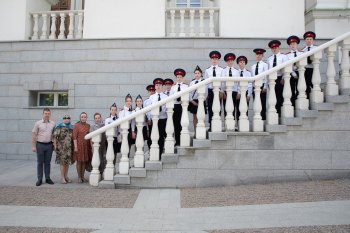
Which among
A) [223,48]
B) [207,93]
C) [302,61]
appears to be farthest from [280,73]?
[223,48]

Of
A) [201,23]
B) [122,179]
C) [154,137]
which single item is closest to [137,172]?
[122,179]

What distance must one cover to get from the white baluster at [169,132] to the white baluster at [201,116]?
1.79ft

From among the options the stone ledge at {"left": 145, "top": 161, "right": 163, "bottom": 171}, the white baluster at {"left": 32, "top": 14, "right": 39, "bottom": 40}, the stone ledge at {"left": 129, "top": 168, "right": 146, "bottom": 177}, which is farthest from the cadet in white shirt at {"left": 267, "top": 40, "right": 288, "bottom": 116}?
the white baluster at {"left": 32, "top": 14, "right": 39, "bottom": 40}

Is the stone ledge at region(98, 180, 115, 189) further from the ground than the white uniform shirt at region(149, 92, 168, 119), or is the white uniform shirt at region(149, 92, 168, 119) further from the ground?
the white uniform shirt at region(149, 92, 168, 119)

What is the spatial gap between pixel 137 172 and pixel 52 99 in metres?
5.79

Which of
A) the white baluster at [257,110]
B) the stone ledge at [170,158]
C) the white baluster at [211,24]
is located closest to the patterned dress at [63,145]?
the stone ledge at [170,158]

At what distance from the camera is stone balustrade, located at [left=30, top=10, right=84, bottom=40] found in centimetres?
1040

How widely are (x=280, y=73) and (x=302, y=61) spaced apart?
0.54 metres

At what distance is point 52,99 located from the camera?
1063 cm

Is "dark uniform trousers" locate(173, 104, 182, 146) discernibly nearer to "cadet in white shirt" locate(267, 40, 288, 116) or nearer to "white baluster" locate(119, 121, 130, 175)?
"white baluster" locate(119, 121, 130, 175)

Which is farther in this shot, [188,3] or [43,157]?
[188,3]

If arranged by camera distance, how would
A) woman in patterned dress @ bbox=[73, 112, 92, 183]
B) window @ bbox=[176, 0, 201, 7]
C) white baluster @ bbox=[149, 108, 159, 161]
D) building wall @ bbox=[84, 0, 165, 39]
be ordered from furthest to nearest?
window @ bbox=[176, 0, 201, 7], building wall @ bbox=[84, 0, 165, 39], woman in patterned dress @ bbox=[73, 112, 92, 183], white baluster @ bbox=[149, 108, 159, 161]

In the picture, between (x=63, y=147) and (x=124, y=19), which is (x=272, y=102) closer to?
(x=63, y=147)

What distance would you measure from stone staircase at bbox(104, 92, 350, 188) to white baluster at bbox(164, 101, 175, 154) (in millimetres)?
155
